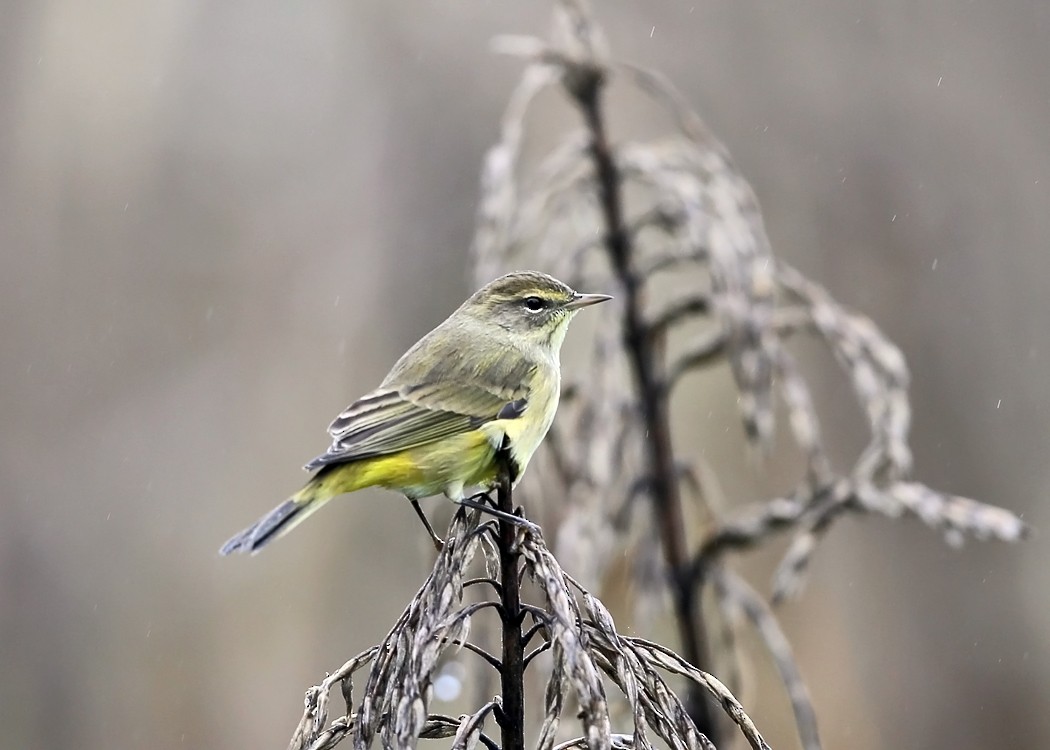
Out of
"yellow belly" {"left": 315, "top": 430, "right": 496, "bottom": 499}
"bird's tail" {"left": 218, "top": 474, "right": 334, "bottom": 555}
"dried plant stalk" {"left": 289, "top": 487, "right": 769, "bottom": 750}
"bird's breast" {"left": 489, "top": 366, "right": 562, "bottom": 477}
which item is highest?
"bird's breast" {"left": 489, "top": 366, "right": 562, "bottom": 477}

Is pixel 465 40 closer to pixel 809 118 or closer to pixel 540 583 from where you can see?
pixel 809 118

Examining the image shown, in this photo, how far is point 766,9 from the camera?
654cm

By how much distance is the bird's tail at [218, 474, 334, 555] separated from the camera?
2.72 meters

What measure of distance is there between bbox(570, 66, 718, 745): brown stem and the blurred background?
2609 millimetres

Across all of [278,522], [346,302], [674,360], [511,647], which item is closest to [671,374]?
[674,360]

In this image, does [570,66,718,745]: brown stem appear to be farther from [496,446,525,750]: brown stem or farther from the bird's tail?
[496,446,525,750]: brown stem

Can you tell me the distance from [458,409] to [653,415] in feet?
1.85

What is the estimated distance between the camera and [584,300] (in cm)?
349

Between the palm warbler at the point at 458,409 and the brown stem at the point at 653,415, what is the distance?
0.46 ft

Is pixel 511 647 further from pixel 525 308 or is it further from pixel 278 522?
pixel 525 308

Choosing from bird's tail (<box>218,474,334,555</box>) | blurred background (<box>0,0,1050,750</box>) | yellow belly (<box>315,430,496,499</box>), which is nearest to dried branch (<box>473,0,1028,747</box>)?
yellow belly (<box>315,430,496,499</box>)

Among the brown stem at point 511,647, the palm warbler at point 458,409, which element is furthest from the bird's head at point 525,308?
the brown stem at point 511,647

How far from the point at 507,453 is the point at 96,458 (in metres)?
4.13

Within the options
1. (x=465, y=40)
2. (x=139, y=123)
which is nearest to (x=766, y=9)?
(x=465, y=40)
